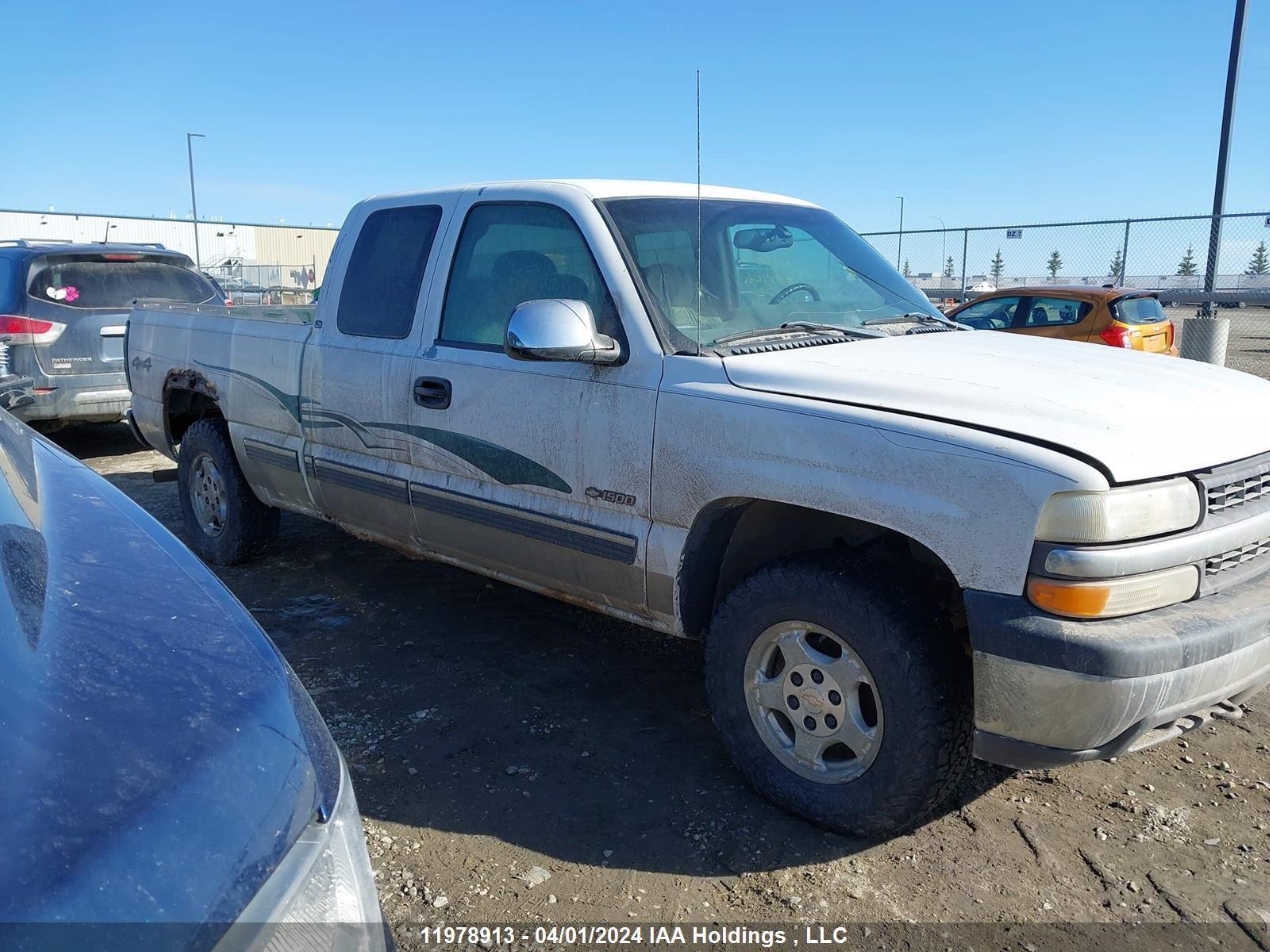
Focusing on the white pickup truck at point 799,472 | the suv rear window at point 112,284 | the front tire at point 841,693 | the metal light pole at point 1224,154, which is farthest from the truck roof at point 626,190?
the metal light pole at point 1224,154

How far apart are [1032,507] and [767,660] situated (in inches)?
39.8

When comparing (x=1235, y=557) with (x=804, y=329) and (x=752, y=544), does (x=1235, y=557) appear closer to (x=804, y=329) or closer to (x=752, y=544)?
(x=752, y=544)

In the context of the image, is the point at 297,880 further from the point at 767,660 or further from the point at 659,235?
the point at 659,235

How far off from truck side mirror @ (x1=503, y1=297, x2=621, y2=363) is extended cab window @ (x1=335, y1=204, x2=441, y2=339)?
1066 mm

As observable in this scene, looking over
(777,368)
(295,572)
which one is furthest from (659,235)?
(295,572)

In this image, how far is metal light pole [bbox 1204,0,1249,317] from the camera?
1086 centimetres

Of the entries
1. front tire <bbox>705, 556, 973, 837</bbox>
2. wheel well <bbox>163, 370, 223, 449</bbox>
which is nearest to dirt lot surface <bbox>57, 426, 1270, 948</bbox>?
front tire <bbox>705, 556, 973, 837</bbox>

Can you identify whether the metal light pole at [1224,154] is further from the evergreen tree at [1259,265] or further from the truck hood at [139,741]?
the truck hood at [139,741]

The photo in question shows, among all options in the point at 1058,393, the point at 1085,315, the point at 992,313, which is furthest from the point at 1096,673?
the point at 992,313

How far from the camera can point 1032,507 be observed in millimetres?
2373

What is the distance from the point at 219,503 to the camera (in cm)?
550

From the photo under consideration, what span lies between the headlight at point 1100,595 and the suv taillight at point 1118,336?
8.52m

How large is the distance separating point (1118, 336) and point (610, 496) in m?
8.64

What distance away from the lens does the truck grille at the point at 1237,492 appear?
102 inches
